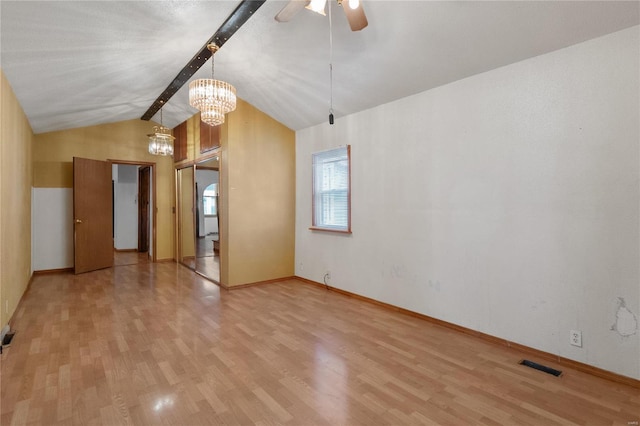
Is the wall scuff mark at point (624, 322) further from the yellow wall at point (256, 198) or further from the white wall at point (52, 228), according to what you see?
the white wall at point (52, 228)

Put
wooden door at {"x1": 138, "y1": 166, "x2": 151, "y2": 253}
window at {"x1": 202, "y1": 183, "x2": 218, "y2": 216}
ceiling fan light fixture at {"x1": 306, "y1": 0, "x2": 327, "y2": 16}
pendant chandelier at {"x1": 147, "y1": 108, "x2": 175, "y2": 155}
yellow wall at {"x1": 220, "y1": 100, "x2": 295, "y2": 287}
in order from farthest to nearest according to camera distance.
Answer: window at {"x1": 202, "y1": 183, "x2": 218, "y2": 216}, wooden door at {"x1": 138, "y1": 166, "x2": 151, "y2": 253}, pendant chandelier at {"x1": 147, "y1": 108, "x2": 175, "y2": 155}, yellow wall at {"x1": 220, "y1": 100, "x2": 295, "y2": 287}, ceiling fan light fixture at {"x1": 306, "y1": 0, "x2": 327, "y2": 16}

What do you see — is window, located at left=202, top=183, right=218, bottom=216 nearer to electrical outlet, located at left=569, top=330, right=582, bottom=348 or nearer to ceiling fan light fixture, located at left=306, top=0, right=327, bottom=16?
ceiling fan light fixture, located at left=306, top=0, right=327, bottom=16

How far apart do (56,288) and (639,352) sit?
657 cm

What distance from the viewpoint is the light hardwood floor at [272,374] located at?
1885mm

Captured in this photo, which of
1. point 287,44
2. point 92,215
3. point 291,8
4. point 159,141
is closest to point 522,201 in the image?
point 291,8

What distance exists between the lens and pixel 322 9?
1921mm

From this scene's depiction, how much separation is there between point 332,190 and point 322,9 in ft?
9.41

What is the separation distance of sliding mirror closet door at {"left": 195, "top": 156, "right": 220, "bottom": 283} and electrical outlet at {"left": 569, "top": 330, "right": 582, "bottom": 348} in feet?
14.3

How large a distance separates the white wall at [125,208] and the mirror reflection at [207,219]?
162 cm

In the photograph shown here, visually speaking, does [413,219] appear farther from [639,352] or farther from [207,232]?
→ [207,232]

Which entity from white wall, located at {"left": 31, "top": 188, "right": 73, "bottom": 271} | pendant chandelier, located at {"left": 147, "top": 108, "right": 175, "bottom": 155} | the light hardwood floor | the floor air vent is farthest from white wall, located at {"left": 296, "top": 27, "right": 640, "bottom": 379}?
white wall, located at {"left": 31, "top": 188, "right": 73, "bottom": 271}

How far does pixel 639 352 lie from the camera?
2.17m

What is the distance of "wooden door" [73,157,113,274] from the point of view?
5609mm

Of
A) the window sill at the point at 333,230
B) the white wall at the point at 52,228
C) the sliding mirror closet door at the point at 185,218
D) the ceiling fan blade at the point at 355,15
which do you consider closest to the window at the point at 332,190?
the window sill at the point at 333,230
